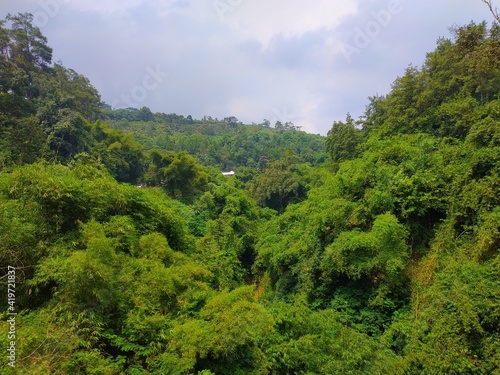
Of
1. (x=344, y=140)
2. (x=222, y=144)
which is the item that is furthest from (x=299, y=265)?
(x=222, y=144)

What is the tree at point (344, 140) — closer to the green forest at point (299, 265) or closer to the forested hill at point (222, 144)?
the green forest at point (299, 265)

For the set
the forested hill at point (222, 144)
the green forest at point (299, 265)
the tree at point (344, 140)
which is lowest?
the green forest at point (299, 265)

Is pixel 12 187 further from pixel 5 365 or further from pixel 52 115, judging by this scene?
pixel 52 115

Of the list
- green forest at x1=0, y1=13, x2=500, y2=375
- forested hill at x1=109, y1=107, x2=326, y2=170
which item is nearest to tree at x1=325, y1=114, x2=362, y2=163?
green forest at x1=0, y1=13, x2=500, y2=375

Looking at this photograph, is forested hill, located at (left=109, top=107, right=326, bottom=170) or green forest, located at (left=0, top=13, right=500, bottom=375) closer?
green forest, located at (left=0, top=13, right=500, bottom=375)

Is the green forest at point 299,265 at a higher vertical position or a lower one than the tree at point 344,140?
lower

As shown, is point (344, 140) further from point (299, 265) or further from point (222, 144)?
point (222, 144)

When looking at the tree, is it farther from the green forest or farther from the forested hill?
the forested hill

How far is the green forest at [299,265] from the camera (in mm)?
5277

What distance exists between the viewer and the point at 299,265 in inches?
468

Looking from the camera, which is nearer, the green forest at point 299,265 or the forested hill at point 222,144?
the green forest at point 299,265

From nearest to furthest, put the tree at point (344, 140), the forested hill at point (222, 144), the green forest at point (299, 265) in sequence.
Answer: the green forest at point (299, 265) → the tree at point (344, 140) → the forested hill at point (222, 144)

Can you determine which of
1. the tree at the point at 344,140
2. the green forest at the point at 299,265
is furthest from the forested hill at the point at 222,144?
the green forest at the point at 299,265

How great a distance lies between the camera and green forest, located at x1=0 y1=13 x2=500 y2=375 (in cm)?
528
